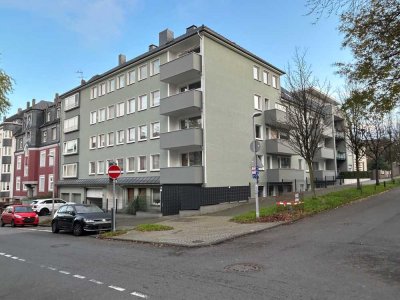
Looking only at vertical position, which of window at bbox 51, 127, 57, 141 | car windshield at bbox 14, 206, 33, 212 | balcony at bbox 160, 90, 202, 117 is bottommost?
car windshield at bbox 14, 206, 33, 212

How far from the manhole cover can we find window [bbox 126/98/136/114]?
1148 inches

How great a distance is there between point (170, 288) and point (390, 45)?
828cm

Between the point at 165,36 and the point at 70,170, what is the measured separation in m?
20.2

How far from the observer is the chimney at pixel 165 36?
35.4 meters

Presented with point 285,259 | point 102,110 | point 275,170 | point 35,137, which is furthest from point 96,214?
point 35,137

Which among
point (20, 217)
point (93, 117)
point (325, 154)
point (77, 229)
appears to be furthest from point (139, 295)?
point (325, 154)

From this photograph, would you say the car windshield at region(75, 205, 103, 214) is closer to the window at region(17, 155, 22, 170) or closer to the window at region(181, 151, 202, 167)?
the window at region(181, 151, 202, 167)

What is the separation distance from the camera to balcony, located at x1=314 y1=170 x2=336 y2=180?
45.0m

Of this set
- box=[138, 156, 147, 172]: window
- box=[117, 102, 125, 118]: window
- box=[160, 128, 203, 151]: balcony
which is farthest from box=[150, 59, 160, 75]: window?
box=[138, 156, 147, 172]: window

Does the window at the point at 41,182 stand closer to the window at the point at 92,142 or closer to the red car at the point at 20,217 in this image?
the window at the point at 92,142

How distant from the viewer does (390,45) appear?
10.2 meters

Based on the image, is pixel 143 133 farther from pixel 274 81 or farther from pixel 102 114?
pixel 274 81

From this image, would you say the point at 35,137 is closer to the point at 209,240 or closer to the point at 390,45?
the point at 209,240

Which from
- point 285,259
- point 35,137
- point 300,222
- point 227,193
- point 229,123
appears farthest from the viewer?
point 35,137
